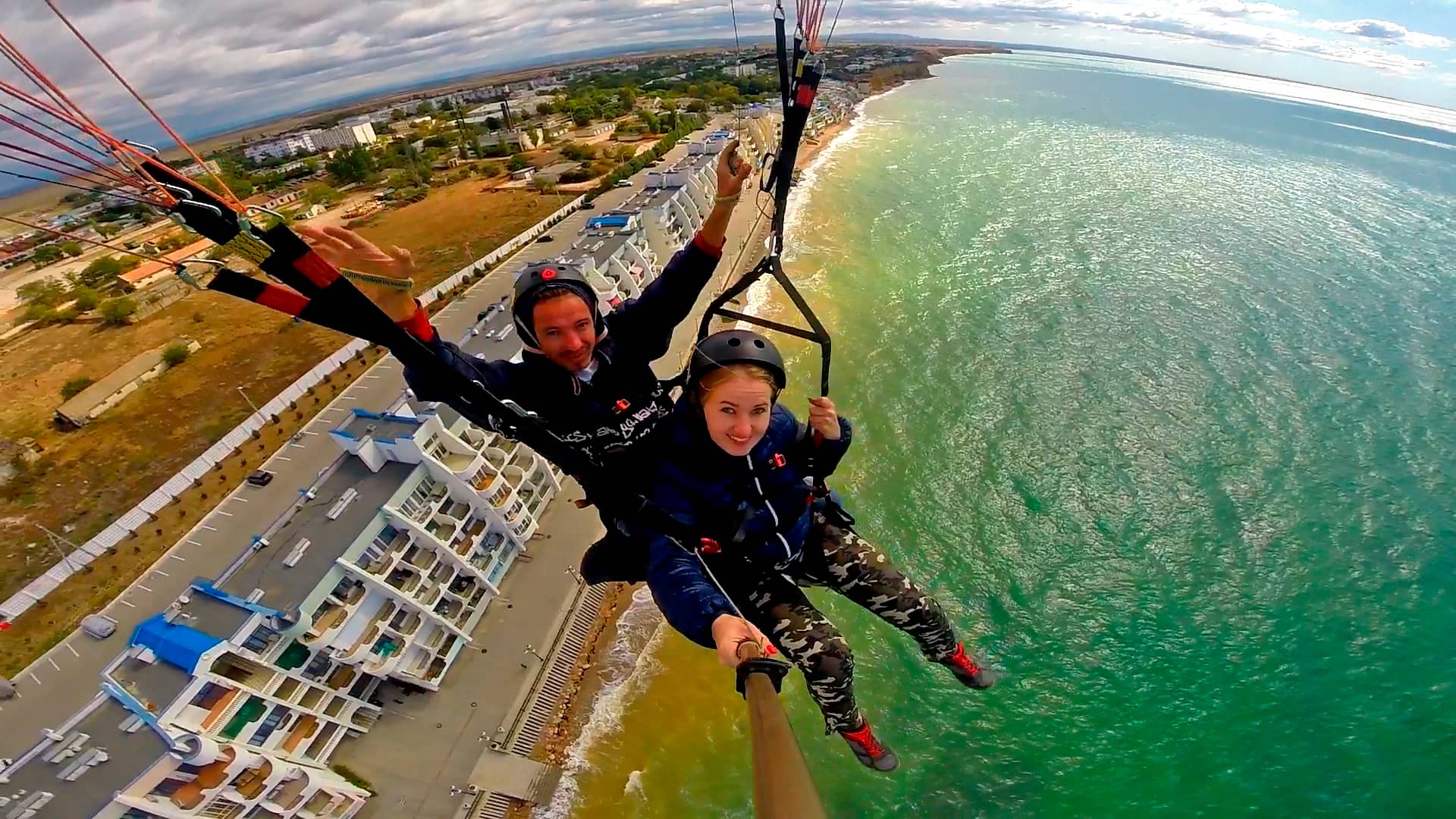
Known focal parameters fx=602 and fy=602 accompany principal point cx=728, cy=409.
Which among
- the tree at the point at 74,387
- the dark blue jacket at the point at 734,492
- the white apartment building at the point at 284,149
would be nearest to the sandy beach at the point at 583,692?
the dark blue jacket at the point at 734,492

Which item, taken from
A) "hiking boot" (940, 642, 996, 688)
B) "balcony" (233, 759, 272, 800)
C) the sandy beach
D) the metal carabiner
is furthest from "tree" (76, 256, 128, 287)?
"hiking boot" (940, 642, 996, 688)

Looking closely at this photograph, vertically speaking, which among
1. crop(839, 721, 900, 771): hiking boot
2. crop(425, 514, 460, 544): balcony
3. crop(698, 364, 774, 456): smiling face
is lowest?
crop(425, 514, 460, 544): balcony

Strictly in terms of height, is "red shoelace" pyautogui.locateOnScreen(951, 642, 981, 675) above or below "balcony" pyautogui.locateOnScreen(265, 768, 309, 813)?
above

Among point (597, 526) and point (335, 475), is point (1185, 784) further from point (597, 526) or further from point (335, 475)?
point (335, 475)

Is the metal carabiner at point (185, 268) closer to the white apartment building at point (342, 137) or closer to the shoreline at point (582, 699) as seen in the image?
the shoreline at point (582, 699)

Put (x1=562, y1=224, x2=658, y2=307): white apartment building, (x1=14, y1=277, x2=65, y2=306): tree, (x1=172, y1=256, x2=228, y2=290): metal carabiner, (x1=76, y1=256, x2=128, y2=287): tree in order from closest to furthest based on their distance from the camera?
1. (x1=172, y1=256, x2=228, y2=290): metal carabiner
2. (x1=562, y1=224, x2=658, y2=307): white apartment building
3. (x1=14, y1=277, x2=65, y2=306): tree
4. (x1=76, y1=256, x2=128, y2=287): tree

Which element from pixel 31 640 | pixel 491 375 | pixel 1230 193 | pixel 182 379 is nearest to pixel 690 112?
pixel 1230 193

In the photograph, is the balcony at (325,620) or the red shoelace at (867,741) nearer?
the red shoelace at (867,741)

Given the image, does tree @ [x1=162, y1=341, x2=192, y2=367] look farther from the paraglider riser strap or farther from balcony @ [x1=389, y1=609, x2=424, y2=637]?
the paraglider riser strap
